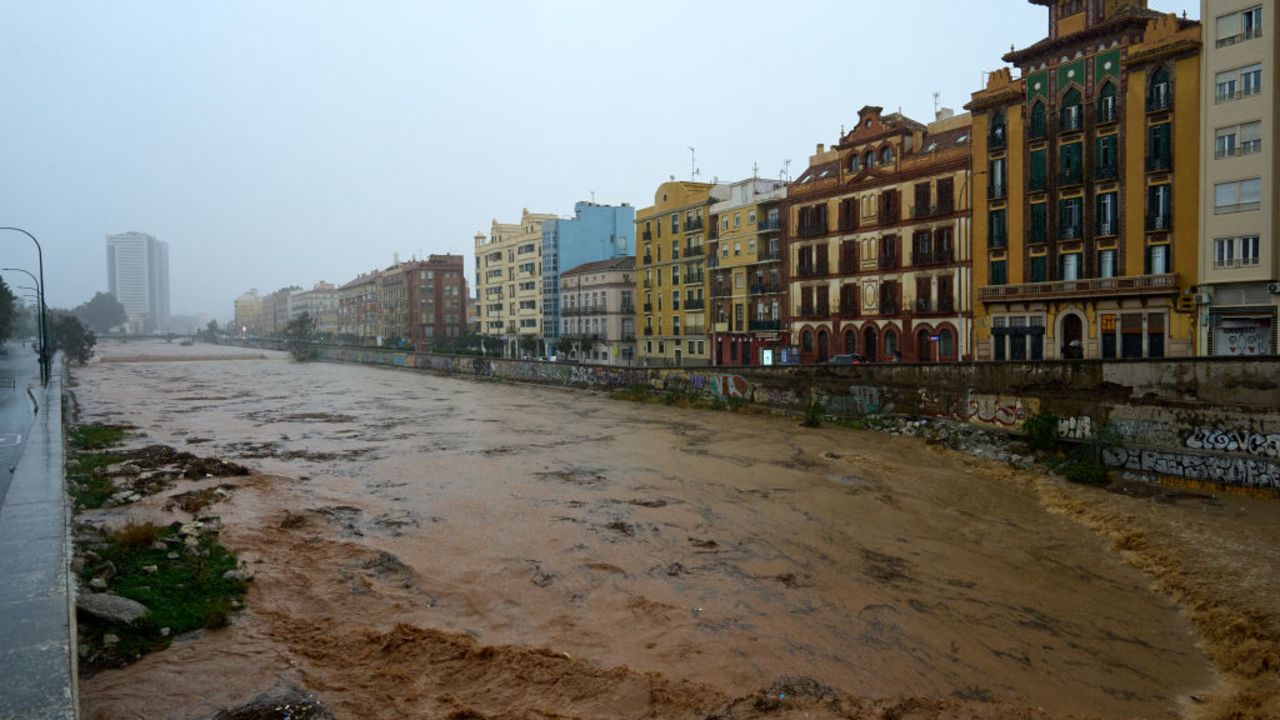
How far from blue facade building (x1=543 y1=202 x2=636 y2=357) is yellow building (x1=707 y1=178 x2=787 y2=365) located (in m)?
26.4

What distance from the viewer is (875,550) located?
62.2 feet

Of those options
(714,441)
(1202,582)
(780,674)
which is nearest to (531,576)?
(780,674)

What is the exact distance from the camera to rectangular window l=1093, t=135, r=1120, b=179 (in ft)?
134

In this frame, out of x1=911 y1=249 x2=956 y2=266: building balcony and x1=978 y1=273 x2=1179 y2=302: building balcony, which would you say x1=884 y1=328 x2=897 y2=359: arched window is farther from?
x1=978 y1=273 x2=1179 y2=302: building balcony

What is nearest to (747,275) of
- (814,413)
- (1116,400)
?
(814,413)

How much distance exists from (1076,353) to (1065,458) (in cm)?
1718

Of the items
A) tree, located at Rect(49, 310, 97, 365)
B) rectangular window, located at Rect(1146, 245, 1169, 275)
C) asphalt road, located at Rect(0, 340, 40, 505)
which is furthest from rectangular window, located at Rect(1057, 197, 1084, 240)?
tree, located at Rect(49, 310, 97, 365)

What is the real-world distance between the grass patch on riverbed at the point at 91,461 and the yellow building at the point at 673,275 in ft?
149

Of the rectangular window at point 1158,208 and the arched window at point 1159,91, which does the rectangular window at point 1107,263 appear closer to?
the rectangular window at point 1158,208

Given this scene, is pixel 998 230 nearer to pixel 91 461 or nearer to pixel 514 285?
pixel 91 461

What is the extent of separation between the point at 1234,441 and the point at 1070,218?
72.0 ft

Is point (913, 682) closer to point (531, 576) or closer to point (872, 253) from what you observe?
point (531, 576)

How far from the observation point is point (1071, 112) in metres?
42.4

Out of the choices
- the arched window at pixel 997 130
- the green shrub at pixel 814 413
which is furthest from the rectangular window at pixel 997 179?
the green shrub at pixel 814 413
